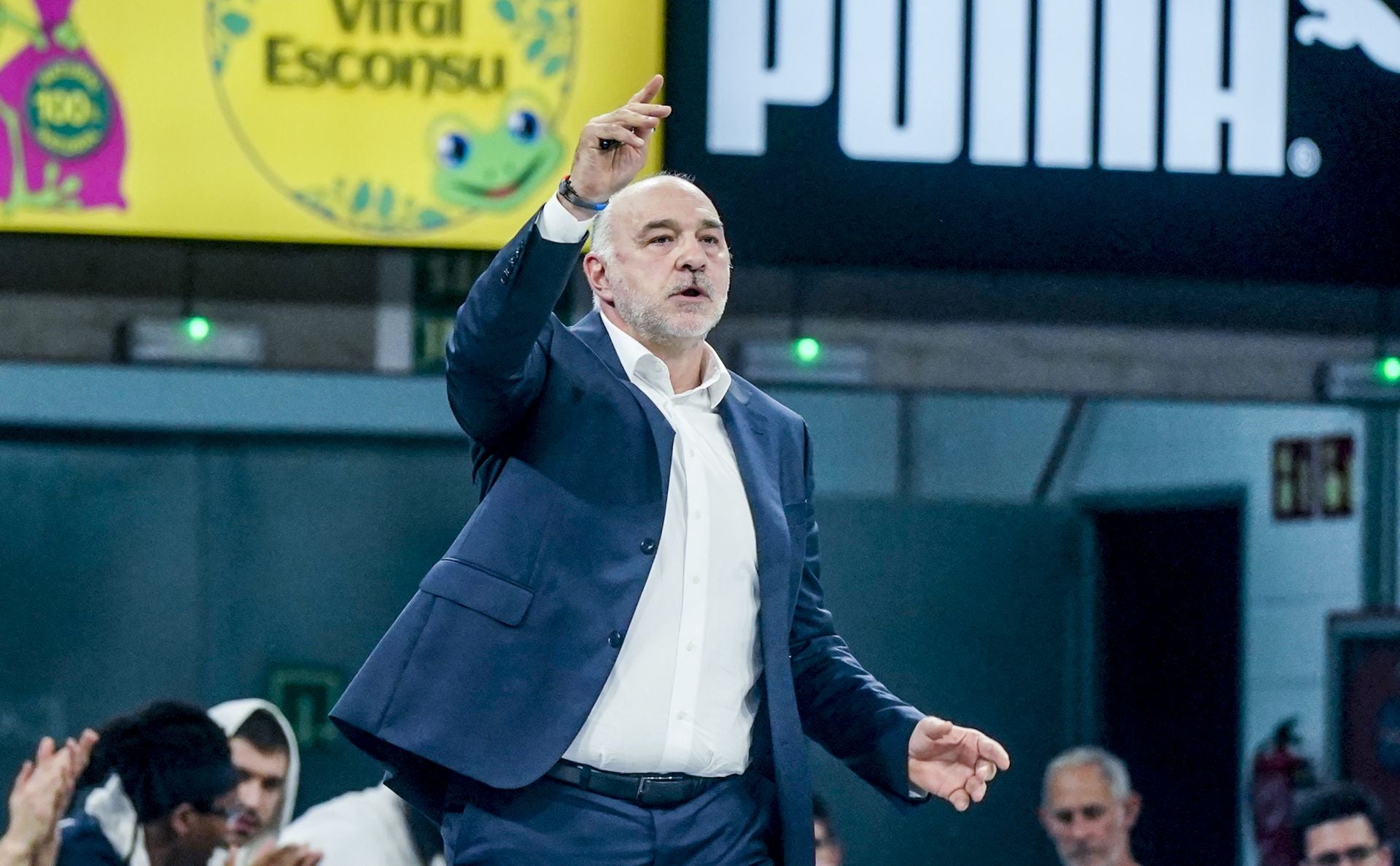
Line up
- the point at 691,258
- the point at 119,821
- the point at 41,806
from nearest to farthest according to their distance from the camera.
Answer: the point at 691,258 < the point at 41,806 < the point at 119,821

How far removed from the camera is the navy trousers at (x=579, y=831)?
91.5 inches

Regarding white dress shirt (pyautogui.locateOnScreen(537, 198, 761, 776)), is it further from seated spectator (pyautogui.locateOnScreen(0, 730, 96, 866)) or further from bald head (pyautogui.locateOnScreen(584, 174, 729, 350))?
seated spectator (pyautogui.locateOnScreen(0, 730, 96, 866))

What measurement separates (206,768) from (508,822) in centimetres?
254

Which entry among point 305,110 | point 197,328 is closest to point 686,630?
point 305,110

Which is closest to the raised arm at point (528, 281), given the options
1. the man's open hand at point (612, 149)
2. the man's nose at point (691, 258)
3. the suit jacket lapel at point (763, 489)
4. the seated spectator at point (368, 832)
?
the man's open hand at point (612, 149)

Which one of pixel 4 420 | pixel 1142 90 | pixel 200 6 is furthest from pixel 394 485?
pixel 1142 90

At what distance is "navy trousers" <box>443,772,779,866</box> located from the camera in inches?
91.5

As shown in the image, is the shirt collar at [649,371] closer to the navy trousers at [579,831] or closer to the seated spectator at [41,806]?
the navy trousers at [579,831]

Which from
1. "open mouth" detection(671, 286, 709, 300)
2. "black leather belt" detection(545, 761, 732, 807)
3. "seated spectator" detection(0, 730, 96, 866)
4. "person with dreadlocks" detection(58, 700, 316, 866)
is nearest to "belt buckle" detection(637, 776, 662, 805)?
"black leather belt" detection(545, 761, 732, 807)

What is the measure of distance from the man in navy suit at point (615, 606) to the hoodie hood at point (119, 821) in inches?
93.2

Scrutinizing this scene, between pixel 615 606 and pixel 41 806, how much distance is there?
8.04 ft

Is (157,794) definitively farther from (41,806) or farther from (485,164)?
(485,164)

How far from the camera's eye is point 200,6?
18.0 feet

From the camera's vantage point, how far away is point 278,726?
213 inches
